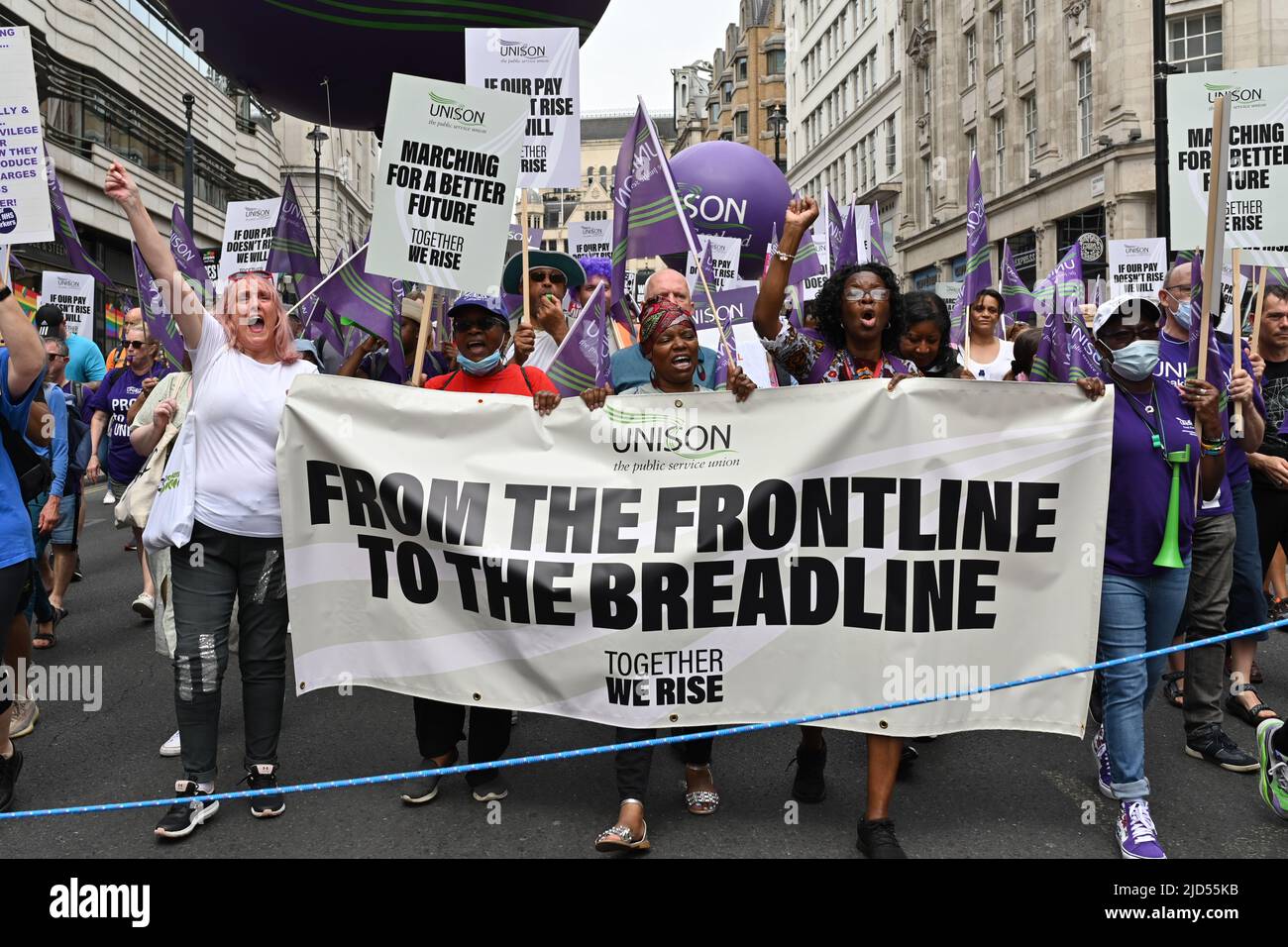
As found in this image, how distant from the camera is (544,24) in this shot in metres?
6.30

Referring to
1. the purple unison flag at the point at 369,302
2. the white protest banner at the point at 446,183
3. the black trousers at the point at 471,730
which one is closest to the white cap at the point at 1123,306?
the white protest banner at the point at 446,183

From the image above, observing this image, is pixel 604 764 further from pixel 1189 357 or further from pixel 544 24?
pixel 544 24

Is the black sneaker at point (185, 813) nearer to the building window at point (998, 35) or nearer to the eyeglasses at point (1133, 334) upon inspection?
the eyeglasses at point (1133, 334)

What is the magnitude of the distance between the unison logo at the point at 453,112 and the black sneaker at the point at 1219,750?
13.4ft

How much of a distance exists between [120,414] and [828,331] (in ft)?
17.7

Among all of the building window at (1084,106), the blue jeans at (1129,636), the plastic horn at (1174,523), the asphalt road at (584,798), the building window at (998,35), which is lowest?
the asphalt road at (584,798)

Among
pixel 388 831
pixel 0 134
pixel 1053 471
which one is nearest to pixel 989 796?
pixel 1053 471

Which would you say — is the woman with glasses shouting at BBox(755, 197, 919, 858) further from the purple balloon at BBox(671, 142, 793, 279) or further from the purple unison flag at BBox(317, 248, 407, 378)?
the purple balloon at BBox(671, 142, 793, 279)

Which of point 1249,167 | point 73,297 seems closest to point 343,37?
point 1249,167

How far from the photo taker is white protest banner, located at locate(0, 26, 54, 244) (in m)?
4.06

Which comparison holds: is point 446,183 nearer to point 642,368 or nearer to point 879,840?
point 642,368

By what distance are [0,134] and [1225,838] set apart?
5.32 meters

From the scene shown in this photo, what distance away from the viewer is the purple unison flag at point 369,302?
5742mm

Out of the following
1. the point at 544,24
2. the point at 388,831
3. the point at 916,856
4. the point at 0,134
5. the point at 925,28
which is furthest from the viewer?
the point at 925,28
